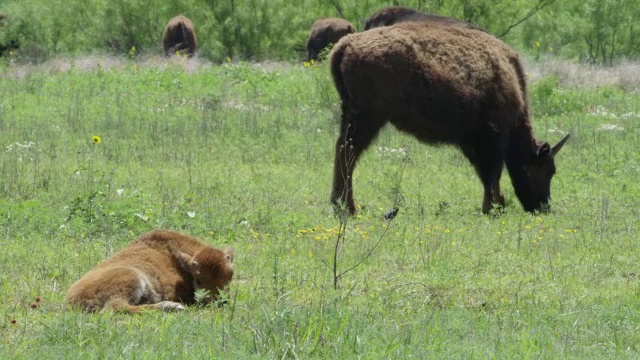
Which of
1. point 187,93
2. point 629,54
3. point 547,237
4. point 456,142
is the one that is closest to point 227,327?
point 547,237

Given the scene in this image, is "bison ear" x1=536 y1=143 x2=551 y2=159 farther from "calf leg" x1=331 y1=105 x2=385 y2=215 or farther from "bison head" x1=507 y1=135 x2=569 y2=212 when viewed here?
"calf leg" x1=331 y1=105 x2=385 y2=215

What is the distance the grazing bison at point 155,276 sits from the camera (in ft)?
24.1

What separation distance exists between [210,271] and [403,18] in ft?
23.1

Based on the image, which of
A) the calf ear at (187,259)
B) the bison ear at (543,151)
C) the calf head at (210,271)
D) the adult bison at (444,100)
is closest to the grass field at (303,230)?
the calf head at (210,271)

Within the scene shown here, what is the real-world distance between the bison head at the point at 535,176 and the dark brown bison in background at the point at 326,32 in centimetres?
2031

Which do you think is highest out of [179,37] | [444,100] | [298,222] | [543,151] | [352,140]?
[444,100]

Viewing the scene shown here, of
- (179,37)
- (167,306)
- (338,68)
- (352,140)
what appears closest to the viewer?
(167,306)

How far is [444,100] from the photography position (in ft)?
40.7

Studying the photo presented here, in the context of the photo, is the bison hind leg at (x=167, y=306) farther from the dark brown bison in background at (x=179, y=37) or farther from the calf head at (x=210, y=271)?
the dark brown bison in background at (x=179, y=37)

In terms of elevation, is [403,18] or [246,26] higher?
[403,18]

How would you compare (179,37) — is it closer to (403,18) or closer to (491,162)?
(403,18)

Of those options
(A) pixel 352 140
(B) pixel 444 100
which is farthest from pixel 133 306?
(B) pixel 444 100

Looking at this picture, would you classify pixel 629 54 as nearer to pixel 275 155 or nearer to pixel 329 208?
pixel 275 155

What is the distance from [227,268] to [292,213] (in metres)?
3.83
